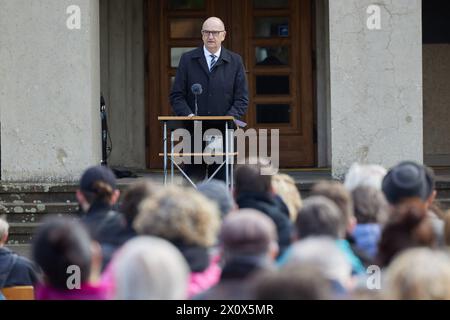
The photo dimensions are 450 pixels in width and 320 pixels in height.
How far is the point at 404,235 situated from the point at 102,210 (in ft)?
6.76

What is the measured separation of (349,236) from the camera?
592 cm

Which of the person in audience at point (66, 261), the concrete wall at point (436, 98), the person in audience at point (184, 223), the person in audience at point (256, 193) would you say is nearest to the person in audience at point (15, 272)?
the person in audience at point (256, 193)

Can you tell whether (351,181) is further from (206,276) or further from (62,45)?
(62,45)

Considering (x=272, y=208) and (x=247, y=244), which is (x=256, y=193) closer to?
(x=272, y=208)

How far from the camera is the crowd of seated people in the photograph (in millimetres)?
4152

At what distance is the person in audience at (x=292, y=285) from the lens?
384 centimetres

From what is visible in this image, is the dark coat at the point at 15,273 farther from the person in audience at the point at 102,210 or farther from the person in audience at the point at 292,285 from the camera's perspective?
the person in audience at the point at 292,285

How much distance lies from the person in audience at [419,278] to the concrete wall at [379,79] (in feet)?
23.2

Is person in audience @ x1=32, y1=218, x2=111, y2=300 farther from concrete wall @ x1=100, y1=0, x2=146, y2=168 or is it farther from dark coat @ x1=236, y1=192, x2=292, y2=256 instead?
concrete wall @ x1=100, y1=0, x2=146, y2=168

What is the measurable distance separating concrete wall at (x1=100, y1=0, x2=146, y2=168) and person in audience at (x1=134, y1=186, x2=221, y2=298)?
8694 millimetres

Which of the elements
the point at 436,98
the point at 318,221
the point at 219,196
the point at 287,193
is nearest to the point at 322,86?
the point at 436,98

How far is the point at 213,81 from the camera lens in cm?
1002
